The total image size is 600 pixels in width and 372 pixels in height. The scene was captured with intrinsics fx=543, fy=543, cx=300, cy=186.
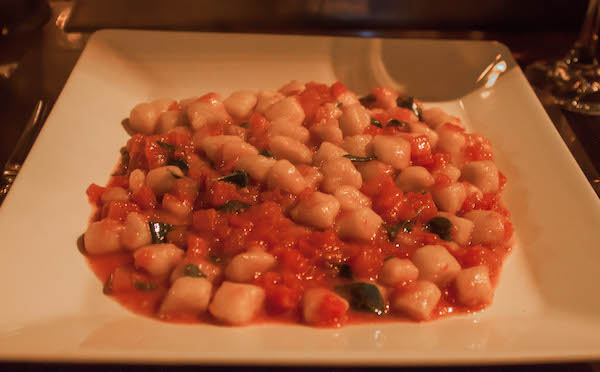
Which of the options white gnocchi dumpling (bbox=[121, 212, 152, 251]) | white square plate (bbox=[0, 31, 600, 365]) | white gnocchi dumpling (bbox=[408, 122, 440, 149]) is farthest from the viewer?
white gnocchi dumpling (bbox=[408, 122, 440, 149])

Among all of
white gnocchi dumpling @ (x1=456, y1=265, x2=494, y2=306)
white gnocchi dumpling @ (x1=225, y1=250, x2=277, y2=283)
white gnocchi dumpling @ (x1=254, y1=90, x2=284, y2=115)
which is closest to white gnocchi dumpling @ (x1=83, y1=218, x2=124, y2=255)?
white gnocchi dumpling @ (x1=225, y1=250, x2=277, y2=283)

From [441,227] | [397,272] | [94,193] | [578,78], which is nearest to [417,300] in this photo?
[397,272]

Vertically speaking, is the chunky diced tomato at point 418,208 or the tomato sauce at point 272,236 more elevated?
the chunky diced tomato at point 418,208

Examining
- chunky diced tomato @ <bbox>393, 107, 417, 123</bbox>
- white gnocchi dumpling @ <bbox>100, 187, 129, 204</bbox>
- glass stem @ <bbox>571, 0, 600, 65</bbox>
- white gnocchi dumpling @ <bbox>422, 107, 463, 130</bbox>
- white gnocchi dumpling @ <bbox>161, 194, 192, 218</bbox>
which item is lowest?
white gnocchi dumpling @ <bbox>100, 187, 129, 204</bbox>

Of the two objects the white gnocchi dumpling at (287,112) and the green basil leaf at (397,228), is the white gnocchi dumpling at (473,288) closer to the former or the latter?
the green basil leaf at (397,228)

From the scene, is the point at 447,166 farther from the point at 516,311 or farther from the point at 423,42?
the point at 423,42

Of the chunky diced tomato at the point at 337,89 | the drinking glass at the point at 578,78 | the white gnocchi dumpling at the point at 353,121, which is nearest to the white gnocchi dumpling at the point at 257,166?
the white gnocchi dumpling at the point at 353,121

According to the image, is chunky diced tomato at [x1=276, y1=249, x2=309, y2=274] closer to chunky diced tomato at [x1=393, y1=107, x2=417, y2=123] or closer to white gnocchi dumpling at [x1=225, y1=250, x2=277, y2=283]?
white gnocchi dumpling at [x1=225, y1=250, x2=277, y2=283]
